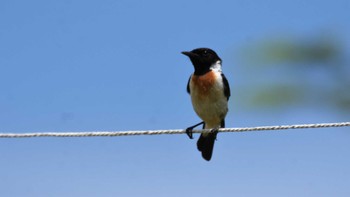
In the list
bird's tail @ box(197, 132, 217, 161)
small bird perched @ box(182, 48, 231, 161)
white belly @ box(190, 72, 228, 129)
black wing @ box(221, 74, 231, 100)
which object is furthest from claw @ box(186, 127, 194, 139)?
black wing @ box(221, 74, 231, 100)

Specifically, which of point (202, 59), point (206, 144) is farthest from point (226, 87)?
point (206, 144)

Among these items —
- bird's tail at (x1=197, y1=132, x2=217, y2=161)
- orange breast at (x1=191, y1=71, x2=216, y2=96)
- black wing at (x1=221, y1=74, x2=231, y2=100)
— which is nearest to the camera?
orange breast at (x1=191, y1=71, x2=216, y2=96)

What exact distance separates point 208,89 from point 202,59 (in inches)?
14.3

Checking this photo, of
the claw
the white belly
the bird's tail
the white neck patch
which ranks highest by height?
the white neck patch

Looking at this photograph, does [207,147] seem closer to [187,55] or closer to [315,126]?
[187,55]

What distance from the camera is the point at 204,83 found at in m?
6.48

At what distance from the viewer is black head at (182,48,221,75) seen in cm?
665

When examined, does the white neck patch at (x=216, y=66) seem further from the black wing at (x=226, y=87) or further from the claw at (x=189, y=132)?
the claw at (x=189, y=132)

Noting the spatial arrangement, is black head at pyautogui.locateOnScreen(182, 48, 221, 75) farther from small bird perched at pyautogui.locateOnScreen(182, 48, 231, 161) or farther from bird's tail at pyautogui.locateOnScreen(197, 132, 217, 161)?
bird's tail at pyautogui.locateOnScreen(197, 132, 217, 161)

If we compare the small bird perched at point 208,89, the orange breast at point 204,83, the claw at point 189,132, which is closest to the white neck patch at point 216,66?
the small bird perched at point 208,89

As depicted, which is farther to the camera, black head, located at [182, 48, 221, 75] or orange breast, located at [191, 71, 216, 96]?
black head, located at [182, 48, 221, 75]

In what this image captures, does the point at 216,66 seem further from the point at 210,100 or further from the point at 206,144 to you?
the point at 206,144

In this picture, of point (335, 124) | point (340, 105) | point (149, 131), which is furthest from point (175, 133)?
point (340, 105)

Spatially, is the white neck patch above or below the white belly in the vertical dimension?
above
